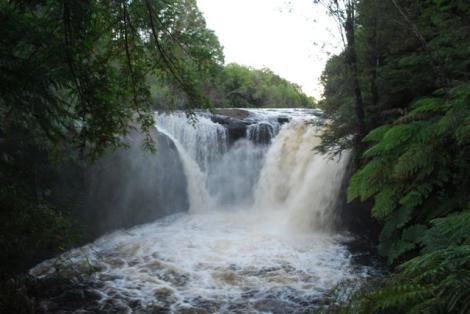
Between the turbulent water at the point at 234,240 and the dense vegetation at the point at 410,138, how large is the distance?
49.4 inches

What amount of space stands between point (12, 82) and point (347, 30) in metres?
5.89

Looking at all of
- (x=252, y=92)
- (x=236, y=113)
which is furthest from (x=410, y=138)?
(x=252, y=92)

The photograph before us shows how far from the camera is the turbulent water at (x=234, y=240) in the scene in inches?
239

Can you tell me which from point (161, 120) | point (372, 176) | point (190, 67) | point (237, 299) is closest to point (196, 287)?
point (237, 299)

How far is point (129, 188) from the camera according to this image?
11.0 metres

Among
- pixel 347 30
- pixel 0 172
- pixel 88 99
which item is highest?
pixel 347 30

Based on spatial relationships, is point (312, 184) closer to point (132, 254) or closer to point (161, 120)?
point (132, 254)

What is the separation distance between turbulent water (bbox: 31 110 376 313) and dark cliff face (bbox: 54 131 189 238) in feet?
1.25

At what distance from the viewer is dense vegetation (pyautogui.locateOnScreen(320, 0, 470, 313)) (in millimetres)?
2152

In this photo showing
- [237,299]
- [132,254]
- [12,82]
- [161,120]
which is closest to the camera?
[12,82]

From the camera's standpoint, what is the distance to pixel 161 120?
14102 mm

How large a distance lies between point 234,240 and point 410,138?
5.17 meters

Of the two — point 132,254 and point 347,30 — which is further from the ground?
point 347,30

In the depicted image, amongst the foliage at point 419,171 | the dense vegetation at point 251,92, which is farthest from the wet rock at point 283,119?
the foliage at point 419,171
